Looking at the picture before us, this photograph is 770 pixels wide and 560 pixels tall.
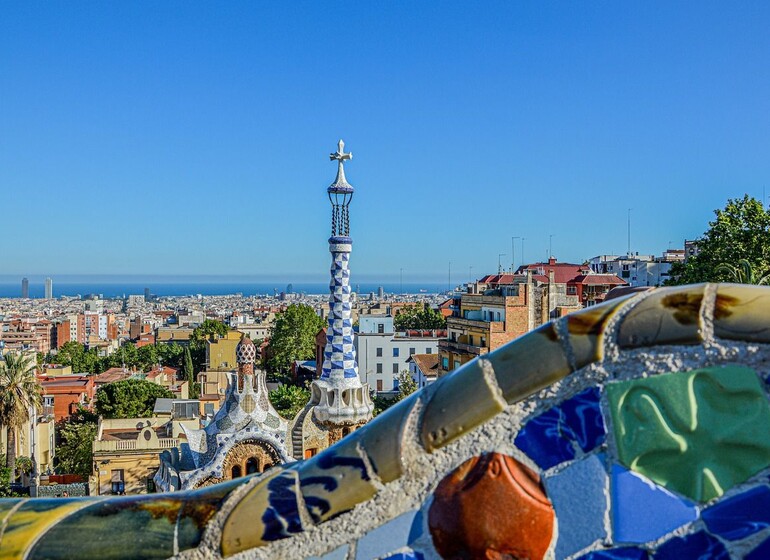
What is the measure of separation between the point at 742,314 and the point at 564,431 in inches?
19.9

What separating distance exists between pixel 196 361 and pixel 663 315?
5885 centimetres

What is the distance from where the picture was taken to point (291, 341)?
53594mm

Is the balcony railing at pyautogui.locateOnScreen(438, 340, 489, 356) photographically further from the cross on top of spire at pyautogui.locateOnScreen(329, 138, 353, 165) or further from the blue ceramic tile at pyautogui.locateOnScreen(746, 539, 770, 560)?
the blue ceramic tile at pyautogui.locateOnScreen(746, 539, 770, 560)

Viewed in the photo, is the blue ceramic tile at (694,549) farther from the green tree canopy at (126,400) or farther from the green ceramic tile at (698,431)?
the green tree canopy at (126,400)

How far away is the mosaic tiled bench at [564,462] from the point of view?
1870 millimetres

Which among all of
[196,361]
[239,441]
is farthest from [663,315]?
[196,361]

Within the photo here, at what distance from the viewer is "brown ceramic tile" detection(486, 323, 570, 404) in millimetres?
1974

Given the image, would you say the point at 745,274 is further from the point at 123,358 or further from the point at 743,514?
the point at 123,358

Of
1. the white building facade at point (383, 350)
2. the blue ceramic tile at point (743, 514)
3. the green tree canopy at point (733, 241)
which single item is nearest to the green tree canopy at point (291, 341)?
the white building facade at point (383, 350)

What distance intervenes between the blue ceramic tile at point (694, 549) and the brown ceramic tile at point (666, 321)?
467 mm

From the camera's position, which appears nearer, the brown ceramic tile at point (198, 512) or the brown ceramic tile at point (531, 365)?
the brown ceramic tile at point (531, 365)

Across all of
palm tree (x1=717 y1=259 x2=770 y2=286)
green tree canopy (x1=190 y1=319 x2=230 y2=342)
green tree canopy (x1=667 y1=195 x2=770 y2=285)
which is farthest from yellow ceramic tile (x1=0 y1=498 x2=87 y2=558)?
green tree canopy (x1=190 y1=319 x2=230 y2=342)

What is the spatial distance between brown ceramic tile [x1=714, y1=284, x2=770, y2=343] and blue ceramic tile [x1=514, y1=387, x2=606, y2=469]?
34cm

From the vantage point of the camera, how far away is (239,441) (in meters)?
12.5
